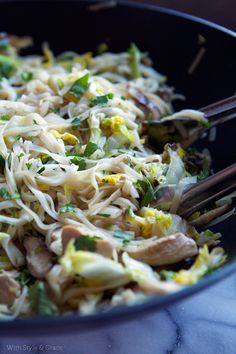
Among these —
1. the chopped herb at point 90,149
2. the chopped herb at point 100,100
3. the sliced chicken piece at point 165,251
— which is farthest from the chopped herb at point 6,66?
the sliced chicken piece at point 165,251

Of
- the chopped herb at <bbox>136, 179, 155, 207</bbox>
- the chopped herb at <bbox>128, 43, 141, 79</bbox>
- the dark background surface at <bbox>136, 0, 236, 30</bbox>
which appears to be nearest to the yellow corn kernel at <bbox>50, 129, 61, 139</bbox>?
the chopped herb at <bbox>136, 179, 155, 207</bbox>

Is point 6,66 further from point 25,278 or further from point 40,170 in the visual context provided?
point 25,278

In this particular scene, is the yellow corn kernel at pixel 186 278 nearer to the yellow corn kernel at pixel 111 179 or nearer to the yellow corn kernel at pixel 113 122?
the yellow corn kernel at pixel 111 179

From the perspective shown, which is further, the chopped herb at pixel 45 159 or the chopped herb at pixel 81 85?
the chopped herb at pixel 81 85

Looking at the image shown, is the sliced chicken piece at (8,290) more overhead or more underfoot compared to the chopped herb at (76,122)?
more underfoot

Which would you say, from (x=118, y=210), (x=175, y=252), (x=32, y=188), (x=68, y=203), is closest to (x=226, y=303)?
(x=175, y=252)

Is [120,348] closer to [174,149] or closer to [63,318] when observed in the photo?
[63,318]
